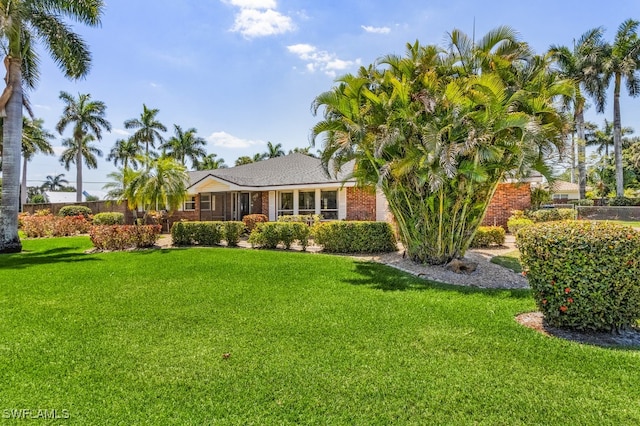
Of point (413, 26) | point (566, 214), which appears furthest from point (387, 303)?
point (566, 214)

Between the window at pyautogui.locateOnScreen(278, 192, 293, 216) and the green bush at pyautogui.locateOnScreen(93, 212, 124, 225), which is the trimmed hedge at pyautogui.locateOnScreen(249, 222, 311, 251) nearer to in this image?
the window at pyautogui.locateOnScreen(278, 192, 293, 216)

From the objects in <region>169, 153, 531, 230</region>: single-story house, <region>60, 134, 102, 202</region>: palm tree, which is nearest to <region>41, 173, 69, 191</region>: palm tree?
<region>60, 134, 102, 202</region>: palm tree

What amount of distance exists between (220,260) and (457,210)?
7013mm

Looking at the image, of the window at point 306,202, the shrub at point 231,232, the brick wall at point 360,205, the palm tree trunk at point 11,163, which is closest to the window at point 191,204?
the window at point 306,202

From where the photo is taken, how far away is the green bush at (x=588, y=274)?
4609 millimetres

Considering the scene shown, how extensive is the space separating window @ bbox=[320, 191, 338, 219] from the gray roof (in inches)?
36.1

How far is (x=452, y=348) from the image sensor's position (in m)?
4.46

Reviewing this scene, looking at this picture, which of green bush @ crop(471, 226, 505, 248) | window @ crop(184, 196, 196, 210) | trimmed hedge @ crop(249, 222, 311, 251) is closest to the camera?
trimmed hedge @ crop(249, 222, 311, 251)

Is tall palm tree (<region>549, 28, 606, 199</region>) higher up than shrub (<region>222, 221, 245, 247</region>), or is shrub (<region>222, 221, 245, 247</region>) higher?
tall palm tree (<region>549, 28, 606, 199</region>)

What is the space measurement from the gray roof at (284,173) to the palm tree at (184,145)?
23.2 m

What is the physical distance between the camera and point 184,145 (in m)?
46.5

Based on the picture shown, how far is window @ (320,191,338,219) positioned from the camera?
19.2 meters

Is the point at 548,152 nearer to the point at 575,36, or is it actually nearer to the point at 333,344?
the point at 333,344

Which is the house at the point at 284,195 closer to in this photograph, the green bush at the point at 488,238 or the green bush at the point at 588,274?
the green bush at the point at 488,238
